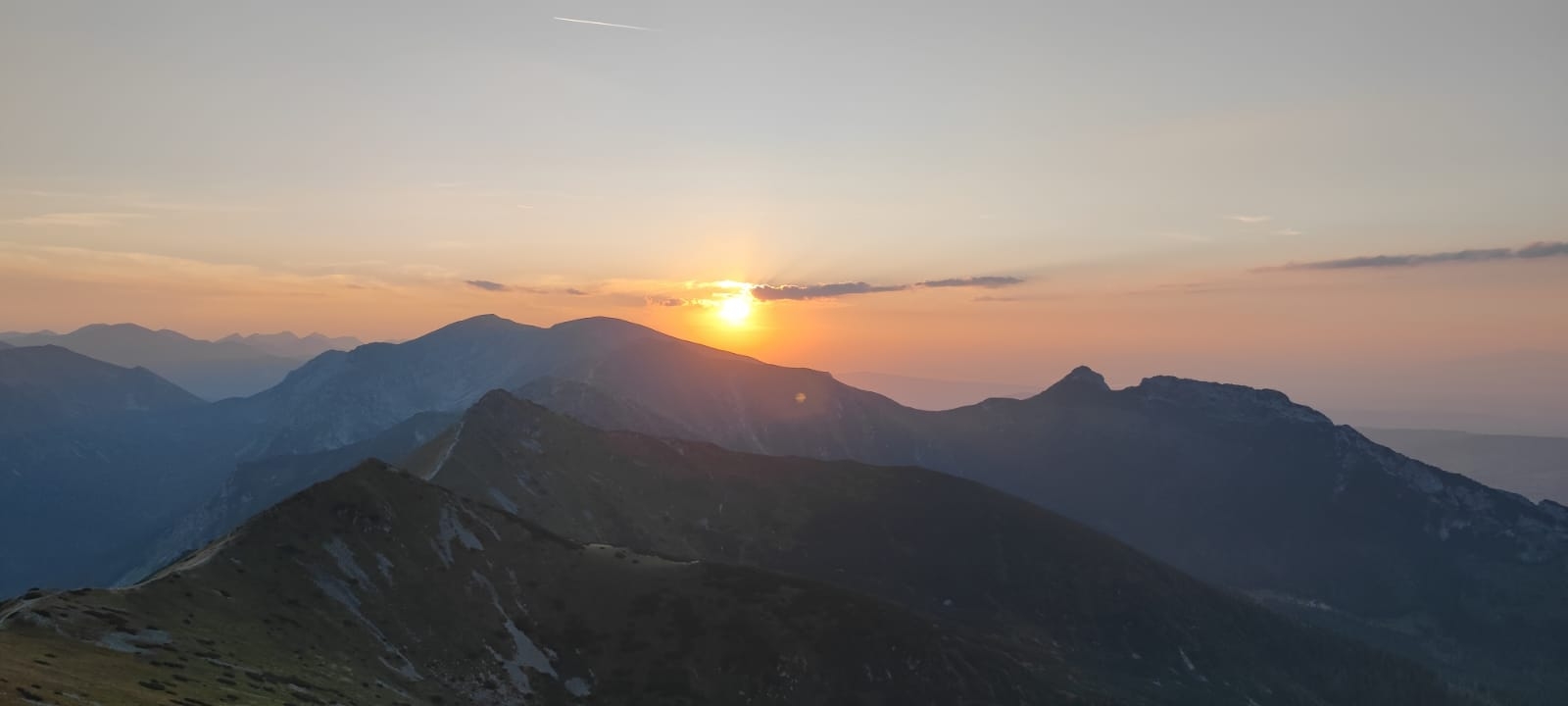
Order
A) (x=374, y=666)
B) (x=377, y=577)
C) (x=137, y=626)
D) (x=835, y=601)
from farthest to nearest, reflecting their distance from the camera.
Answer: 1. (x=835, y=601)
2. (x=377, y=577)
3. (x=374, y=666)
4. (x=137, y=626)

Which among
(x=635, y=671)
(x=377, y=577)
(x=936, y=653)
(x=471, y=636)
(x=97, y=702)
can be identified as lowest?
(x=936, y=653)

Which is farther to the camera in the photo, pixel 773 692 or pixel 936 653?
pixel 936 653

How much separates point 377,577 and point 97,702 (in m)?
84.2

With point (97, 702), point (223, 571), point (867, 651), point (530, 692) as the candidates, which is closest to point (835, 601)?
point (867, 651)

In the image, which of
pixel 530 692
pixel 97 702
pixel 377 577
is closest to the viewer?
pixel 97 702

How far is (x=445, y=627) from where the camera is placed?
144m

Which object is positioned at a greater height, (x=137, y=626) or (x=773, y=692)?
(x=137, y=626)

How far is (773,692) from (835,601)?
124 feet

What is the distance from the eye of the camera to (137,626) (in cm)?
9781

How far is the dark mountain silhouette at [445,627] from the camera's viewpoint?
92.6 metres

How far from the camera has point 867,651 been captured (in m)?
180

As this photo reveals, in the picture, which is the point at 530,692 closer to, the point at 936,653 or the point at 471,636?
the point at 471,636

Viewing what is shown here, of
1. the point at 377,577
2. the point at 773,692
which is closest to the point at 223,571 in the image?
the point at 377,577

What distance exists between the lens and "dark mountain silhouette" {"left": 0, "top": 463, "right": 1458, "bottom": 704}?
92.6 meters
